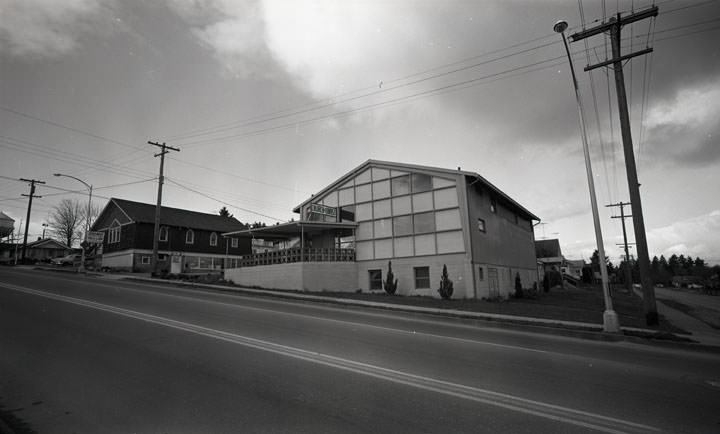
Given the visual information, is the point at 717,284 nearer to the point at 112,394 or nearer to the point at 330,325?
the point at 330,325

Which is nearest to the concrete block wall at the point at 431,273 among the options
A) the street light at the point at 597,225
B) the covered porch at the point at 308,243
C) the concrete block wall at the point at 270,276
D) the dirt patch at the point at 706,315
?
the covered porch at the point at 308,243

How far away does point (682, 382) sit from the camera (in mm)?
6961

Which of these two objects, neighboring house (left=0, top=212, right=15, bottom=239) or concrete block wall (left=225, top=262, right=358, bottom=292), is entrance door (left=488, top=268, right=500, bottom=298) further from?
neighboring house (left=0, top=212, right=15, bottom=239)

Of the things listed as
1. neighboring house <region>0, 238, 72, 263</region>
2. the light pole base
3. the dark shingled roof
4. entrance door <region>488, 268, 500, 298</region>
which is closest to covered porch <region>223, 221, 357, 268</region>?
entrance door <region>488, 268, 500, 298</region>

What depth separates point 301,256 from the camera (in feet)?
86.8

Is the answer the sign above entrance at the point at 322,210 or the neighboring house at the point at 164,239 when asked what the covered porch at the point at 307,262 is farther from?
the neighboring house at the point at 164,239

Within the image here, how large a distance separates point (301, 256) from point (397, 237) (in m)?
6.30

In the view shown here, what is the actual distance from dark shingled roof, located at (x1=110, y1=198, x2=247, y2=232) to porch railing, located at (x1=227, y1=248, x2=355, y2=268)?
19565mm

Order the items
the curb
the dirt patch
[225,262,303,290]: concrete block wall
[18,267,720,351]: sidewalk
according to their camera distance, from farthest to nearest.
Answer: [225,262,303,290]: concrete block wall, the dirt patch, [18,267,720,351]: sidewalk, the curb

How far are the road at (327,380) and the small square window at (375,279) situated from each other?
16.1 meters

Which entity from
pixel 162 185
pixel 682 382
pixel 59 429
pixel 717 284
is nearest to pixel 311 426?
pixel 59 429

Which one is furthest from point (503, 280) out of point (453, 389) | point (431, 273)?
point (453, 389)

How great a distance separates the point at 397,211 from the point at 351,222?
3.49 metres

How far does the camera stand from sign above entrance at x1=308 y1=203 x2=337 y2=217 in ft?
92.7
